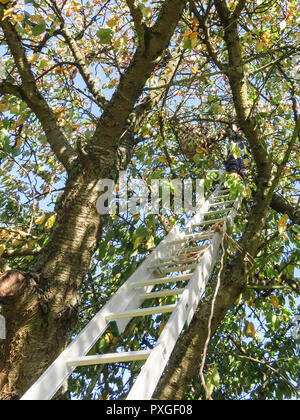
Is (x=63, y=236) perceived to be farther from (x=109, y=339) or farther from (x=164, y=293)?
(x=109, y=339)

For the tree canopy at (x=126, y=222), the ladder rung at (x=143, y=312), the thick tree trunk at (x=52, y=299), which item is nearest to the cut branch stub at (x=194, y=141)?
the tree canopy at (x=126, y=222)

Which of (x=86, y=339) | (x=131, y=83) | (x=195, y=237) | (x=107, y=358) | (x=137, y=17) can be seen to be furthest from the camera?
(x=195, y=237)

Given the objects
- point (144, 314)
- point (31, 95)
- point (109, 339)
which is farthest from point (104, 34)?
point (109, 339)

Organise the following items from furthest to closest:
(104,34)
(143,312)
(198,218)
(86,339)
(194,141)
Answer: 1. (194,141)
2. (198,218)
3. (104,34)
4. (143,312)
5. (86,339)

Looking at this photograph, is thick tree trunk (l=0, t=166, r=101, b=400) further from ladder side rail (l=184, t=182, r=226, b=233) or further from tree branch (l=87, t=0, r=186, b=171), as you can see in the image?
ladder side rail (l=184, t=182, r=226, b=233)

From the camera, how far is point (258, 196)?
10.7 ft

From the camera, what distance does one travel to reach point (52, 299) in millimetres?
2061

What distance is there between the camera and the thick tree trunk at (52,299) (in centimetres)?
188

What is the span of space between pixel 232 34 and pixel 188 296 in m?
1.99

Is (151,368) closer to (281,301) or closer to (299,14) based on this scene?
(281,301)

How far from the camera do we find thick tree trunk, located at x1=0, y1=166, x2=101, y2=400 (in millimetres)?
1885

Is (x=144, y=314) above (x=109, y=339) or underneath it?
underneath

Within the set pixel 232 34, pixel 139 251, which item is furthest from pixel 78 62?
pixel 139 251

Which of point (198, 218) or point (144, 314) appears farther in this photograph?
point (198, 218)
